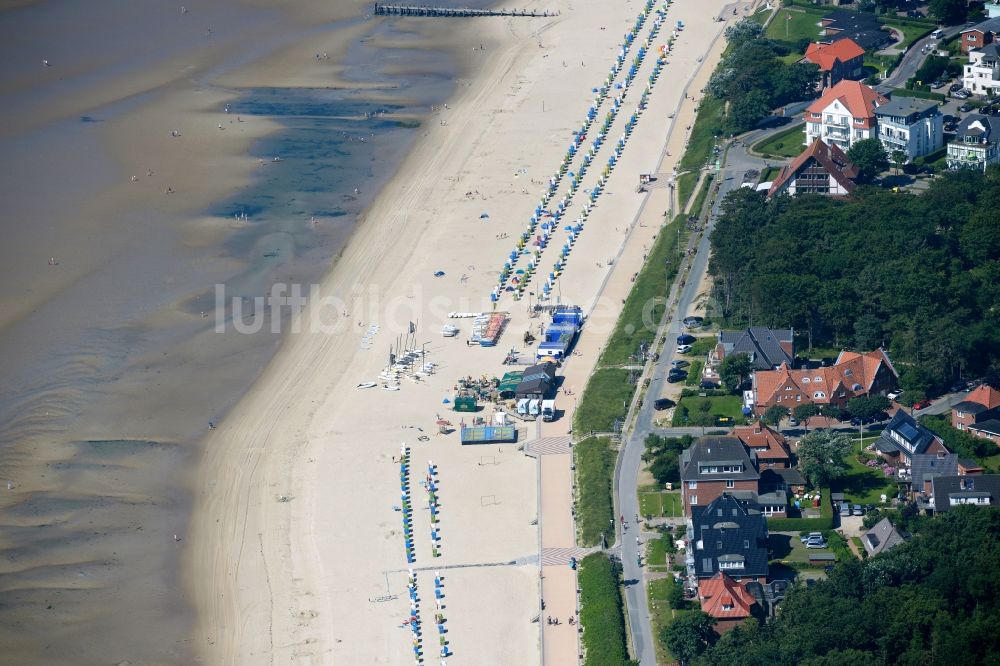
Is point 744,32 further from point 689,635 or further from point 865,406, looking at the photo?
point 689,635

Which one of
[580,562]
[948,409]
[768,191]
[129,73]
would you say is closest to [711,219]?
[768,191]

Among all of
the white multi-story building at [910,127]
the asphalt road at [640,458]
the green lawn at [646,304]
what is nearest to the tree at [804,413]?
the asphalt road at [640,458]

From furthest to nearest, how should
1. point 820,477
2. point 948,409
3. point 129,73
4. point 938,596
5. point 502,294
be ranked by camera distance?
point 129,73, point 502,294, point 948,409, point 820,477, point 938,596

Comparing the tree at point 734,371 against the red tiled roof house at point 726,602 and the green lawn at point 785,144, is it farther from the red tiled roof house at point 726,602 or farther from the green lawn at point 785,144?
the green lawn at point 785,144

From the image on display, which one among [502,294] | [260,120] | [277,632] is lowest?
[277,632]

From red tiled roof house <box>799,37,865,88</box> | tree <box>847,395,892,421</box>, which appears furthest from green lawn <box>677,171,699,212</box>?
tree <box>847,395,892,421</box>

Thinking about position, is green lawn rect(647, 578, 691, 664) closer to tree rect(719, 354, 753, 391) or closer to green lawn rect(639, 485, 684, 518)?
green lawn rect(639, 485, 684, 518)

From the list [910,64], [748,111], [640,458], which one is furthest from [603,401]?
[910,64]

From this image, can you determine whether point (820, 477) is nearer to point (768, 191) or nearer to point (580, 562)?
point (580, 562)
